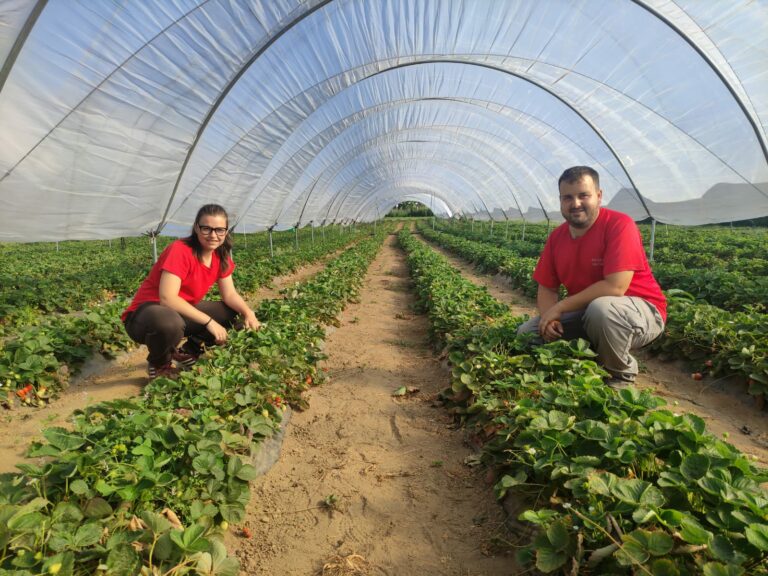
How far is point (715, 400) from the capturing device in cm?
421

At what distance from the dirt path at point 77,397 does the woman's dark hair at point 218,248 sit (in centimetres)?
146

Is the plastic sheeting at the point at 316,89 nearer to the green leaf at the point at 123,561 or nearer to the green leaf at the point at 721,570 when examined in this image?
the green leaf at the point at 123,561

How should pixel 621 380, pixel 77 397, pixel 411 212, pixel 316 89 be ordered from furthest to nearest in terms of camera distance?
pixel 411 212, pixel 316 89, pixel 77 397, pixel 621 380

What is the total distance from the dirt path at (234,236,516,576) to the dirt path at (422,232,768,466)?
62.0 inches

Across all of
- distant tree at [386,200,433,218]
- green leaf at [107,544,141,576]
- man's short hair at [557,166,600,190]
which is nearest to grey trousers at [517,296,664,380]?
man's short hair at [557,166,600,190]

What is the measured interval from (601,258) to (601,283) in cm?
26

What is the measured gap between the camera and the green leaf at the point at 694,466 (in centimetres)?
190

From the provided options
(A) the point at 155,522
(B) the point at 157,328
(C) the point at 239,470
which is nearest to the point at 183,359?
(B) the point at 157,328

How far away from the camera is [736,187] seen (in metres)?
7.35

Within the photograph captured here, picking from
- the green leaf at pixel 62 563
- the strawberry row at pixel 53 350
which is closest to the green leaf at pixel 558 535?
the green leaf at pixel 62 563

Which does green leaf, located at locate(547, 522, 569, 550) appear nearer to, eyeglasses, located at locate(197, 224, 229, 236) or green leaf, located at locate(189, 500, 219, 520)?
green leaf, located at locate(189, 500, 219, 520)

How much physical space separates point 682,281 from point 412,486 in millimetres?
6918

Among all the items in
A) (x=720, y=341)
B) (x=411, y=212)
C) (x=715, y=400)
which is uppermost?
(x=411, y=212)

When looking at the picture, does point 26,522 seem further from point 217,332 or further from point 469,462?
point 217,332
